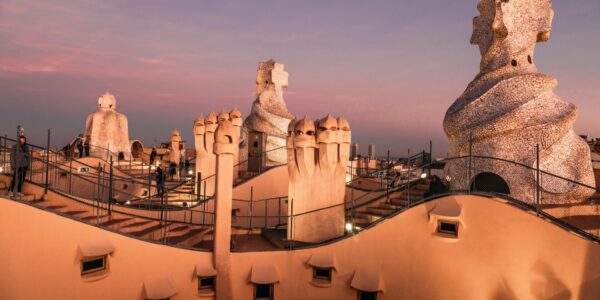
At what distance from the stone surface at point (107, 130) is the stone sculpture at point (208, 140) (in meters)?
7.18

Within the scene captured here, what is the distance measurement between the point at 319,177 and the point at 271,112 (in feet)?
28.5

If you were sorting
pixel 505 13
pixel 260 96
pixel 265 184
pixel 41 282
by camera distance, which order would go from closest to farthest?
1. pixel 41 282
2. pixel 505 13
3. pixel 265 184
4. pixel 260 96

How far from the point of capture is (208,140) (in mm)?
12938

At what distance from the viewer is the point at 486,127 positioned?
8719 millimetres

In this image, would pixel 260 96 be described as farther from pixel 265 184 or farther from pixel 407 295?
pixel 407 295

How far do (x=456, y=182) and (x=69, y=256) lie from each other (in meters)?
8.10

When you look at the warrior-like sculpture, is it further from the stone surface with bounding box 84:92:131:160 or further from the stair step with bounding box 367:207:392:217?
the stair step with bounding box 367:207:392:217

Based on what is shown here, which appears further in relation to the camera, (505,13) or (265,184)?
(265,184)

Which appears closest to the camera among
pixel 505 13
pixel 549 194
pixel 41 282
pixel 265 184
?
pixel 41 282

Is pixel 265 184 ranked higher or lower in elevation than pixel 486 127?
lower

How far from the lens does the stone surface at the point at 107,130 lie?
722 inches

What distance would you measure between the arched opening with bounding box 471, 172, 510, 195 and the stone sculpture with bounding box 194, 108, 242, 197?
7144mm

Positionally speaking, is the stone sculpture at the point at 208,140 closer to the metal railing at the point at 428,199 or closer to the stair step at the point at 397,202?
the metal railing at the point at 428,199

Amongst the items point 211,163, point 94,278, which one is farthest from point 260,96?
point 94,278
